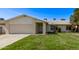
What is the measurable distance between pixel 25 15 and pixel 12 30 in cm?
259

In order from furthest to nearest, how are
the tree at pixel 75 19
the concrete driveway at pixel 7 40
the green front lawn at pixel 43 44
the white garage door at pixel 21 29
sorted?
1. the tree at pixel 75 19
2. the white garage door at pixel 21 29
3. the concrete driveway at pixel 7 40
4. the green front lawn at pixel 43 44

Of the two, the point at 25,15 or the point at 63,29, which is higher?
the point at 25,15

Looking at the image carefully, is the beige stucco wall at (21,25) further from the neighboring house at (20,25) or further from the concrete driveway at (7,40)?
the concrete driveway at (7,40)

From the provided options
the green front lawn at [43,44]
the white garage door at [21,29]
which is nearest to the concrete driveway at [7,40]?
the green front lawn at [43,44]

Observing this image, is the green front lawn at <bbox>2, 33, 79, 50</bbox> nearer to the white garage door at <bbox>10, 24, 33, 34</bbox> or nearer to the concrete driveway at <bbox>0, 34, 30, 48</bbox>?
the concrete driveway at <bbox>0, 34, 30, 48</bbox>

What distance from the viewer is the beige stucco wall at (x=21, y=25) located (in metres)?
20.3

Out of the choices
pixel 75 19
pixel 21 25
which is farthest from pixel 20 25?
pixel 75 19

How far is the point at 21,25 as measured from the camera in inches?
811

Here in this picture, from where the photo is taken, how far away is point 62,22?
1172 inches

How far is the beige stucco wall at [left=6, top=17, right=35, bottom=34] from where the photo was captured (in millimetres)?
20312

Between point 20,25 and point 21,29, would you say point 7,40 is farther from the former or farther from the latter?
point 20,25
